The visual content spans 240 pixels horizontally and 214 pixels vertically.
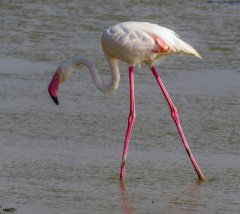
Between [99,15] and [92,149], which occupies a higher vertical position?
[92,149]

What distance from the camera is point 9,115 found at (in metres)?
10.4

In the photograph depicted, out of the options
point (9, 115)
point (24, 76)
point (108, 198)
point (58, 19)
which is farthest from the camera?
point (58, 19)

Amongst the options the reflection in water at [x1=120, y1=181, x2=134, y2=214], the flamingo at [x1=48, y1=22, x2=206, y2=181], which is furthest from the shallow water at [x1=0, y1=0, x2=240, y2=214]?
the flamingo at [x1=48, y1=22, x2=206, y2=181]

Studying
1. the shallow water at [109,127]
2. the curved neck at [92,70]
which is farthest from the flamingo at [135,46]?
the shallow water at [109,127]

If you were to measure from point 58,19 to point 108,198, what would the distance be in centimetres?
858

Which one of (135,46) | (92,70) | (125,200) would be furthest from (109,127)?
(125,200)

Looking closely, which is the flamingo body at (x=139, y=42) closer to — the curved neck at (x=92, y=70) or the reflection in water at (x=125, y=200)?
the curved neck at (x=92, y=70)

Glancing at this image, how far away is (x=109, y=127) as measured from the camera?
999cm

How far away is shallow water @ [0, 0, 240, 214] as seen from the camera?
789cm

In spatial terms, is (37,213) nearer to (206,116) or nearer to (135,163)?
(135,163)

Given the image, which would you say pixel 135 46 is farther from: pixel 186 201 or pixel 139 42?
pixel 186 201

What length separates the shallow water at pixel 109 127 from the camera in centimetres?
789

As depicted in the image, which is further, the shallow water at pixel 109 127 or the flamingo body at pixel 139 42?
the flamingo body at pixel 139 42

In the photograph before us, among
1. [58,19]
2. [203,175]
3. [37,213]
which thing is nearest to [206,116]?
[203,175]
